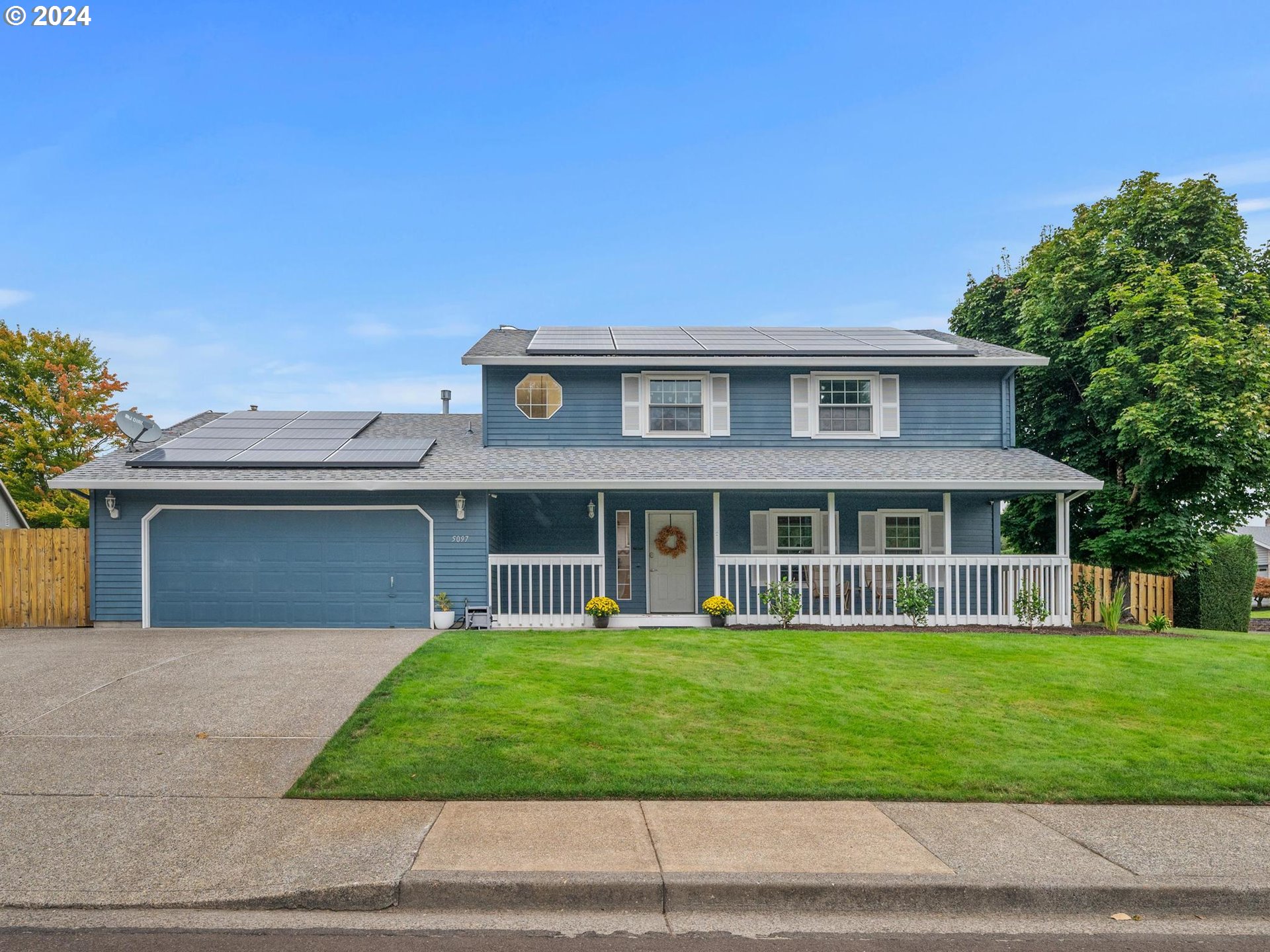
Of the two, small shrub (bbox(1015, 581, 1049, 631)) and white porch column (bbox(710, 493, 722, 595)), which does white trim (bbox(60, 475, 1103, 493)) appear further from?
small shrub (bbox(1015, 581, 1049, 631))

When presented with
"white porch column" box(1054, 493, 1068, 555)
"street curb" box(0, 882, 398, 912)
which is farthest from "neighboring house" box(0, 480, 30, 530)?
"white porch column" box(1054, 493, 1068, 555)

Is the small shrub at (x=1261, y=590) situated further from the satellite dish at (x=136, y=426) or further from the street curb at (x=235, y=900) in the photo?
the street curb at (x=235, y=900)

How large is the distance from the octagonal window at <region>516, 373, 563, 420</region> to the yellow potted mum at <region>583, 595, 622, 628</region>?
4.28m

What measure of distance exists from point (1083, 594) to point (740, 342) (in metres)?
8.27

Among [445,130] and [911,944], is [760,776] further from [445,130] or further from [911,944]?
[445,130]

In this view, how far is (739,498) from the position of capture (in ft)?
50.3

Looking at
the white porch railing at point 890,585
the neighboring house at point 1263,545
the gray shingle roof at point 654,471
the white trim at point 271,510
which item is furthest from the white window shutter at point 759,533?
the neighboring house at point 1263,545

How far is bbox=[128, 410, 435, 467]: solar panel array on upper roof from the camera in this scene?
13617mm

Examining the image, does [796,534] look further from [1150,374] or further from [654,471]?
[1150,374]

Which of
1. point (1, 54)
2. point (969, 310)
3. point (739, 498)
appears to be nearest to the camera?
point (1, 54)

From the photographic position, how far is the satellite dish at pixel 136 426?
14297mm

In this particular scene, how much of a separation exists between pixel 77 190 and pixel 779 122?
1766 centimetres

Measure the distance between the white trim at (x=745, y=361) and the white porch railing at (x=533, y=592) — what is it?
4.01 m

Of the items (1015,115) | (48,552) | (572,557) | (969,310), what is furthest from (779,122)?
(48,552)
